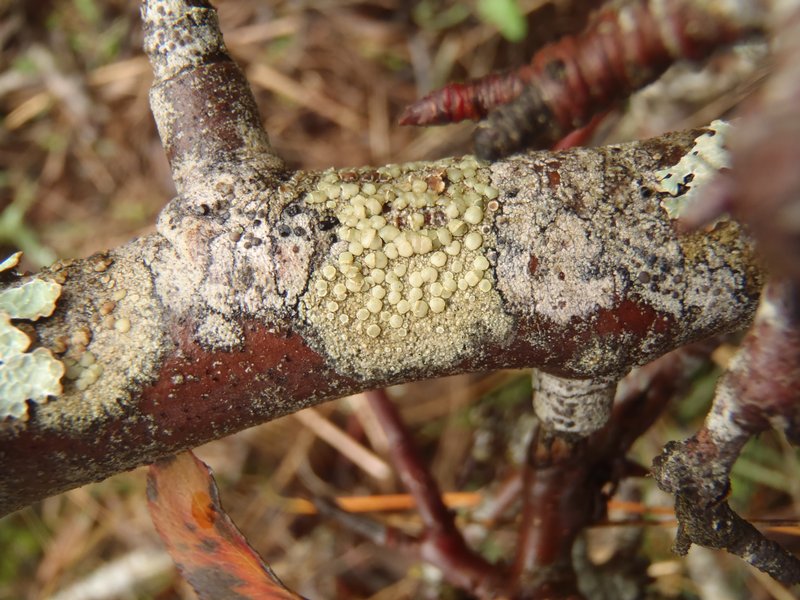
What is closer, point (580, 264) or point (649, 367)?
point (580, 264)

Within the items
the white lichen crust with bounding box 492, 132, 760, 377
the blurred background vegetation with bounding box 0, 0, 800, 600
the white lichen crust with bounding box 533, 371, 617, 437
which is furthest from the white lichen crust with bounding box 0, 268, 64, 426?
the blurred background vegetation with bounding box 0, 0, 800, 600

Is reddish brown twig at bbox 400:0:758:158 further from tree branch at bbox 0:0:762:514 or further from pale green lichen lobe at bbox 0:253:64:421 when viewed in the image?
pale green lichen lobe at bbox 0:253:64:421

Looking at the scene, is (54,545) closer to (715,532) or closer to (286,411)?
(286,411)

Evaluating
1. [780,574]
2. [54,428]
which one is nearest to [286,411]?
[54,428]

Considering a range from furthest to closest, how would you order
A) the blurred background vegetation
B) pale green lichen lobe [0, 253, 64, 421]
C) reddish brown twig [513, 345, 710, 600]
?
the blurred background vegetation, reddish brown twig [513, 345, 710, 600], pale green lichen lobe [0, 253, 64, 421]

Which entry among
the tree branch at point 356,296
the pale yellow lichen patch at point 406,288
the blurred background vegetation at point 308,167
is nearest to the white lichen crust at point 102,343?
the tree branch at point 356,296

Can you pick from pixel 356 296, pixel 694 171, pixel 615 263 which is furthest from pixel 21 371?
pixel 694 171

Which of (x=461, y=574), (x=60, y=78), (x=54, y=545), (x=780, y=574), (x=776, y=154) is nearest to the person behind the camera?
(x=776, y=154)

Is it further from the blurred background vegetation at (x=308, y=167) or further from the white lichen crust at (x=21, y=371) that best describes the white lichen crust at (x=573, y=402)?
the blurred background vegetation at (x=308, y=167)
